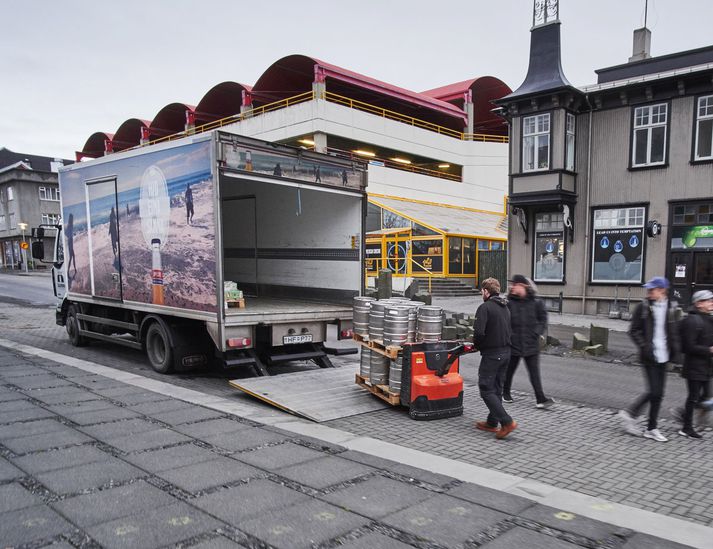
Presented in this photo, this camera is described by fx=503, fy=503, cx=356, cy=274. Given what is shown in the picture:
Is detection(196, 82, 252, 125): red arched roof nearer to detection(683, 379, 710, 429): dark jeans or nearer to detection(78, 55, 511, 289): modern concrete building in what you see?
detection(78, 55, 511, 289): modern concrete building

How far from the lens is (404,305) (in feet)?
22.4

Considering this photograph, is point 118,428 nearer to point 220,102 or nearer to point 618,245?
point 618,245

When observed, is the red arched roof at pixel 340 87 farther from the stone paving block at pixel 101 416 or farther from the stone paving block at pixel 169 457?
the stone paving block at pixel 169 457

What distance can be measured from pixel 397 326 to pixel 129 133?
44198mm

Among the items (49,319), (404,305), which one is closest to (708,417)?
(404,305)

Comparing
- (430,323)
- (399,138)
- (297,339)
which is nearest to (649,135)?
(430,323)

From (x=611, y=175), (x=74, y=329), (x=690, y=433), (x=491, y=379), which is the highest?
(x=611, y=175)

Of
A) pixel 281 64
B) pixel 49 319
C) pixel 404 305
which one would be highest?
Result: pixel 281 64

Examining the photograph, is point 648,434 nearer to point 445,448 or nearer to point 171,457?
point 445,448

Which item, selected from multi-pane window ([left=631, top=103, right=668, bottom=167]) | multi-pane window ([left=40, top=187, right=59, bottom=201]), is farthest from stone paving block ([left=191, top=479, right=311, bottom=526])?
multi-pane window ([left=40, top=187, right=59, bottom=201])

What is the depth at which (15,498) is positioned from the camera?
12.7 ft

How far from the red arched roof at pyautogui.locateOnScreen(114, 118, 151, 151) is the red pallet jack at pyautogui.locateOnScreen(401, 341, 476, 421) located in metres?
41.0

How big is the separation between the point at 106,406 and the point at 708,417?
24.9 feet

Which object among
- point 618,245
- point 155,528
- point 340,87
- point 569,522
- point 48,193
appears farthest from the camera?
point 48,193
